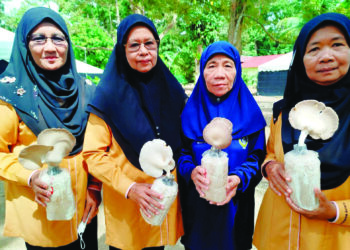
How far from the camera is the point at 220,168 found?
4.28 ft

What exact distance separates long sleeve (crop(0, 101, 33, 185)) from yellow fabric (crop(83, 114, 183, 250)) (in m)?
0.37

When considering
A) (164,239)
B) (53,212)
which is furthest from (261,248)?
(53,212)

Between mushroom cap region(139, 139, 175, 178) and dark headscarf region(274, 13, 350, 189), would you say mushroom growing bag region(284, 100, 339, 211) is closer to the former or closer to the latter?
dark headscarf region(274, 13, 350, 189)

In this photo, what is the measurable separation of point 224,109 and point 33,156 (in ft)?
3.74

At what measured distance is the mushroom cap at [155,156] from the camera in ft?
4.33

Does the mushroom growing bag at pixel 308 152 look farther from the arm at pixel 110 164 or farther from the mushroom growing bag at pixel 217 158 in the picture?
the arm at pixel 110 164

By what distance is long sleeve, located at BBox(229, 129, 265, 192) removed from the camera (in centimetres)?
152

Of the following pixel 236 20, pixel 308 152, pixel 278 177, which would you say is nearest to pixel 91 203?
pixel 278 177

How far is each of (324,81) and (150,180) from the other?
118 cm

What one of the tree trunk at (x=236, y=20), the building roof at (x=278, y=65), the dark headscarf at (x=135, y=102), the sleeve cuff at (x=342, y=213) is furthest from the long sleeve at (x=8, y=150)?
the building roof at (x=278, y=65)

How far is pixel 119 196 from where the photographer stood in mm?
1673

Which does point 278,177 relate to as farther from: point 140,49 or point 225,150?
point 140,49

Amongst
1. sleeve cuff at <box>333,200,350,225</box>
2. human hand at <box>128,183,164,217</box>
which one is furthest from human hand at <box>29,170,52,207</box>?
sleeve cuff at <box>333,200,350,225</box>

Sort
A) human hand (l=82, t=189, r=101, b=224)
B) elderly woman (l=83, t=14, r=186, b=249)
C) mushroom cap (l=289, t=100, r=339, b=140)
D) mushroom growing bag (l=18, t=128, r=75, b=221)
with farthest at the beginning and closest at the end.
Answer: human hand (l=82, t=189, r=101, b=224) < elderly woman (l=83, t=14, r=186, b=249) < mushroom growing bag (l=18, t=128, r=75, b=221) < mushroom cap (l=289, t=100, r=339, b=140)
